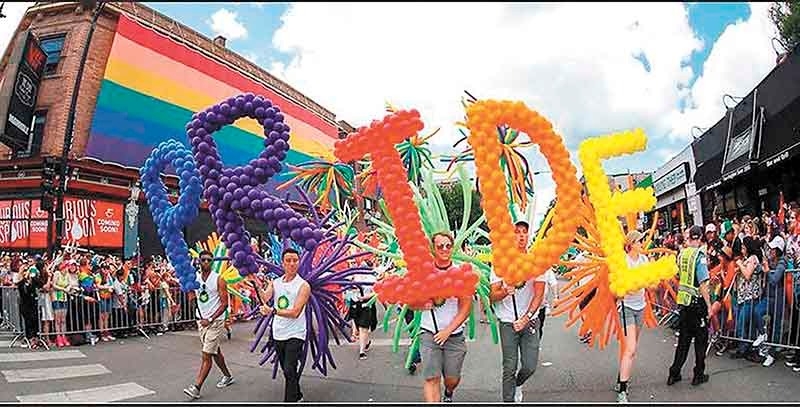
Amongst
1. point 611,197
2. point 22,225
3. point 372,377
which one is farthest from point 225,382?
point 22,225

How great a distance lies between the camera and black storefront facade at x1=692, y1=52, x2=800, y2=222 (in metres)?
12.0

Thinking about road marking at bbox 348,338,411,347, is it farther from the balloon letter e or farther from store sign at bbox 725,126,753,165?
store sign at bbox 725,126,753,165

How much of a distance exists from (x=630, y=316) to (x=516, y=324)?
59.2 inches

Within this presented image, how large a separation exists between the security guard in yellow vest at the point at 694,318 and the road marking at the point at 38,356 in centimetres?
842

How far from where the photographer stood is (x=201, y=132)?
7.42m

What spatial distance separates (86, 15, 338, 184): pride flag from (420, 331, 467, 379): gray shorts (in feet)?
39.9

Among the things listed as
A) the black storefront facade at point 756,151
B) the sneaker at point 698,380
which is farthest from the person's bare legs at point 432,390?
the black storefront facade at point 756,151

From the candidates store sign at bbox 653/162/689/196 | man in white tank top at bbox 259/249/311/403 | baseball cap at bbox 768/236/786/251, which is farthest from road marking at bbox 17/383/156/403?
store sign at bbox 653/162/689/196

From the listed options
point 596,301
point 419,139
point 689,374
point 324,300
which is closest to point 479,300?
point 596,301

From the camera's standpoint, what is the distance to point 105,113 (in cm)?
1880

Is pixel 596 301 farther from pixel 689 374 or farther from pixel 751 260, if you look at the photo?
pixel 751 260

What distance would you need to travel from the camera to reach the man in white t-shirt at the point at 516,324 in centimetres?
553

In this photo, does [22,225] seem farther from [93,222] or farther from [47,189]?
[47,189]

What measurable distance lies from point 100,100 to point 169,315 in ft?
30.6
